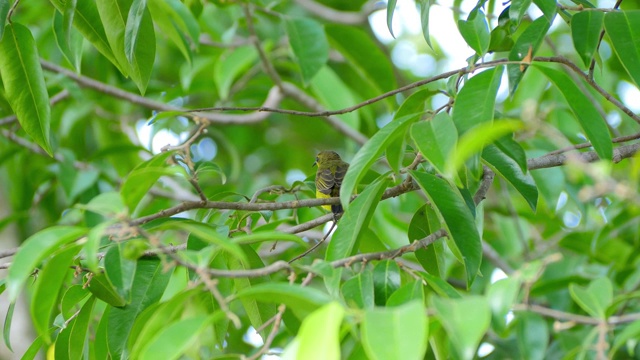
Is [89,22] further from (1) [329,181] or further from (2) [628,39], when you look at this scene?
(1) [329,181]

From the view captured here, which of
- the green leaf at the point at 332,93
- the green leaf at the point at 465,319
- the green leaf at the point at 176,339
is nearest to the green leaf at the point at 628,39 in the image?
the green leaf at the point at 465,319

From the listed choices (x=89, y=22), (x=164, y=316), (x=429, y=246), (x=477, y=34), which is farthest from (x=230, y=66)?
(x=164, y=316)

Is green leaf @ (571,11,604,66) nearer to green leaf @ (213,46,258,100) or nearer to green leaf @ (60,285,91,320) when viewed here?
green leaf @ (60,285,91,320)

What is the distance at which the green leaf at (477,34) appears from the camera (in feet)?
6.94

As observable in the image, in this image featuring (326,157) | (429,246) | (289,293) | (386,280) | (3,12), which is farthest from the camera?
(326,157)

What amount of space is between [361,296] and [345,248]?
29 cm

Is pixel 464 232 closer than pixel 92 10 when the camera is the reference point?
Yes

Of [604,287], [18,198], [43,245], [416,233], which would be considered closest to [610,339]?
[416,233]

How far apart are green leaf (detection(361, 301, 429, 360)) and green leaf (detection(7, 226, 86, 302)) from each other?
0.62m

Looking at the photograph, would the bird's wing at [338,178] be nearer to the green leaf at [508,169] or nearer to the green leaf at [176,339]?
the green leaf at [508,169]

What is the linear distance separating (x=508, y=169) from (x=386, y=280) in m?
0.54

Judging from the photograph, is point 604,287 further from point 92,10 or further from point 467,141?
point 92,10

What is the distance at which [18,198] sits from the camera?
16.4 feet

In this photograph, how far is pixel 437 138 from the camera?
6.06 ft
